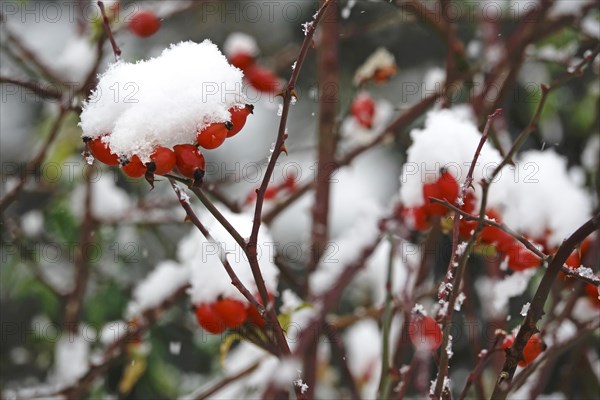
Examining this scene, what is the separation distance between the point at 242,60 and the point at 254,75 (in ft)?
0.24

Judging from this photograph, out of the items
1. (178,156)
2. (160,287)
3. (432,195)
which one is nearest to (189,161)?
(178,156)

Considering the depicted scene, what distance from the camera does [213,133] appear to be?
38.1 inches

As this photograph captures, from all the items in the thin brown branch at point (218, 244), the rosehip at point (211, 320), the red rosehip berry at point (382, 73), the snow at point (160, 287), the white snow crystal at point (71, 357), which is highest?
the red rosehip berry at point (382, 73)

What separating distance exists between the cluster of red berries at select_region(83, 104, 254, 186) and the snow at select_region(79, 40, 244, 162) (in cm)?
1

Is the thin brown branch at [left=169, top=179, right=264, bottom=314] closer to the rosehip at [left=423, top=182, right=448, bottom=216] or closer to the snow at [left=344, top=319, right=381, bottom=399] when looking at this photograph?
the rosehip at [left=423, top=182, right=448, bottom=216]

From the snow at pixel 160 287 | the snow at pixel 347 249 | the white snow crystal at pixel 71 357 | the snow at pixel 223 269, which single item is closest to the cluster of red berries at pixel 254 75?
the snow at pixel 347 249

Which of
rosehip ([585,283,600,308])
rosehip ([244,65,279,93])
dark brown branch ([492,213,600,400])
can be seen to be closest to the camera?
dark brown branch ([492,213,600,400])

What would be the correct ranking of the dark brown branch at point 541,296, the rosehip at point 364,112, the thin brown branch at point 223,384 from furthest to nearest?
the rosehip at point 364,112
the thin brown branch at point 223,384
the dark brown branch at point 541,296

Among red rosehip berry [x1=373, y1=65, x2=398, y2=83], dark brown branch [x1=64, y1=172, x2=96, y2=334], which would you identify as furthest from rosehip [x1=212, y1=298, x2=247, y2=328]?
red rosehip berry [x1=373, y1=65, x2=398, y2=83]

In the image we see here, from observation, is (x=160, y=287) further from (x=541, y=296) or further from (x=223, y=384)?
(x=541, y=296)

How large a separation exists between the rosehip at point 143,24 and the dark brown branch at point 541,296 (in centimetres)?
172

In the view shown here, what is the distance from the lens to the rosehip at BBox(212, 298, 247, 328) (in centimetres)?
134

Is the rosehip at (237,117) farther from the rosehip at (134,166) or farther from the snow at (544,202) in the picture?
the snow at (544,202)

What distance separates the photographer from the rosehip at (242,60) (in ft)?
8.63
